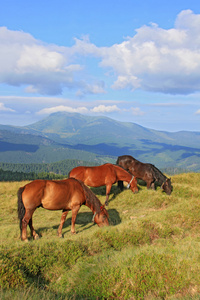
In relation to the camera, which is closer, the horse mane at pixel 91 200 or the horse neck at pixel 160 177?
the horse mane at pixel 91 200

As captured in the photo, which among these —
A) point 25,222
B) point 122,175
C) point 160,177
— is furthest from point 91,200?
point 160,177

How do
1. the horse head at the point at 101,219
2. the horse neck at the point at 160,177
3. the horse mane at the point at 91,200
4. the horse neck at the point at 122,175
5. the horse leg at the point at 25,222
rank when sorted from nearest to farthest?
the horse leg at the point at 25,222
the horse mane at the point at 91,200
the horse head at the point at 101,219
the horse neck at the point at 122,175
the horse neck at the point at 160,177

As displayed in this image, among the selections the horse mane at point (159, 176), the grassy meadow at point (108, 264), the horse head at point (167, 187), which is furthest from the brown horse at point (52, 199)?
the horse mane at point (159, 176)

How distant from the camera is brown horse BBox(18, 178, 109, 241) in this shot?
9766 mm

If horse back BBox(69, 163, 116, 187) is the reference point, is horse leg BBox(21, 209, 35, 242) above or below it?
below

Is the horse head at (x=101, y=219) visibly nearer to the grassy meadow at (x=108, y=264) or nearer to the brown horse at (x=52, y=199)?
the brown horse at (x=52, y=199)

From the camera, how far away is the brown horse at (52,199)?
9.77 meters

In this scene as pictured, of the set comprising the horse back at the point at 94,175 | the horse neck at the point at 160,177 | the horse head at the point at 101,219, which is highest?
the horse back at the point at 94,175

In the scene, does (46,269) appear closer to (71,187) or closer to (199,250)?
(71,187)

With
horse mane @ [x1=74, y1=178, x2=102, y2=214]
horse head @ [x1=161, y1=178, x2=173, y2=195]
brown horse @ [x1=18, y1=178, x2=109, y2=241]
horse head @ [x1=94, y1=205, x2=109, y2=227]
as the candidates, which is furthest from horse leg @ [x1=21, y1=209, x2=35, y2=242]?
horse head @ [x1=161, y1=178, x2=173, y2=195]

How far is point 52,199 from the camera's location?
10086 mm

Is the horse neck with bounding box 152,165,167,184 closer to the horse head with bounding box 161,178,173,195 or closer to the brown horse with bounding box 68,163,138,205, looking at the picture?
the horse head with bounding box 161,178,173,195

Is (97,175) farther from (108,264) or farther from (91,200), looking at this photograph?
Result: (108,264)

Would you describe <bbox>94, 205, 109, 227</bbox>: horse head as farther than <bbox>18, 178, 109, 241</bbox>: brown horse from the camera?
Yes
